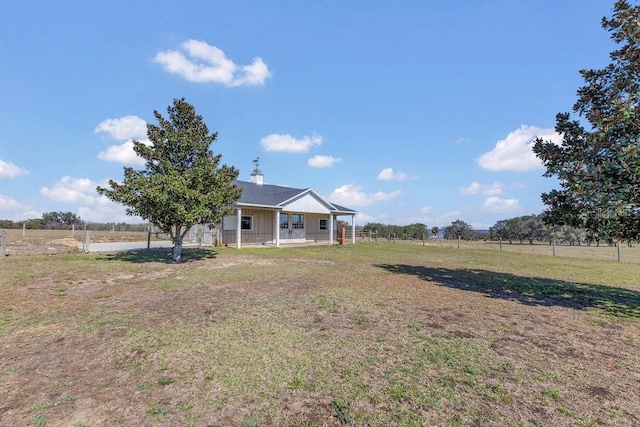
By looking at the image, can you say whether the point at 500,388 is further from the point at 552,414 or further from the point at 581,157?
the point at 581,157

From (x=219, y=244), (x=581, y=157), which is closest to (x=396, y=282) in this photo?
(x=581, y=157)

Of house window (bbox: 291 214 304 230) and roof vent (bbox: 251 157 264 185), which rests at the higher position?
roof vent (bbox: 251 157 264 185)

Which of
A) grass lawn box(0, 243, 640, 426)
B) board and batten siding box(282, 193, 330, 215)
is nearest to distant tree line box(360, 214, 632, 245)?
board and batten siding box(282, 193, 330, 215)

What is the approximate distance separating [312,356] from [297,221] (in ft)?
69.6

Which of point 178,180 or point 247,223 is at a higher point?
point 178,180

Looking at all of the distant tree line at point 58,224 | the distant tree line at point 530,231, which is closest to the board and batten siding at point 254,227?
the distant tree line at point 58,224

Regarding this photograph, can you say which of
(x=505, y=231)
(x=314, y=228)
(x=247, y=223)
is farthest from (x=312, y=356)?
(x=505, y=231)

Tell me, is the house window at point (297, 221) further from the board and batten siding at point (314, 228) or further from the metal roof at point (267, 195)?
the metal roof at point (267, 195)

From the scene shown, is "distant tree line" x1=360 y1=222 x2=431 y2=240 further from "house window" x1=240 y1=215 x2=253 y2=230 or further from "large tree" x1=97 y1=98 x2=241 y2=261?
"large tree" x1=97 y1=98 x2=241 y2=261

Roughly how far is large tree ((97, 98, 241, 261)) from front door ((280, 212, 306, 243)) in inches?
413

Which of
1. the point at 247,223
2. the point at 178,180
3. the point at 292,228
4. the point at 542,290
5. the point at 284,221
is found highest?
the point at 178,180

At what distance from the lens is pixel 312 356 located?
379 cm

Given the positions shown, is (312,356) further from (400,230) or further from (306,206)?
(400,230)

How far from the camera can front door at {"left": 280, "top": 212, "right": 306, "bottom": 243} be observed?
937 inches
